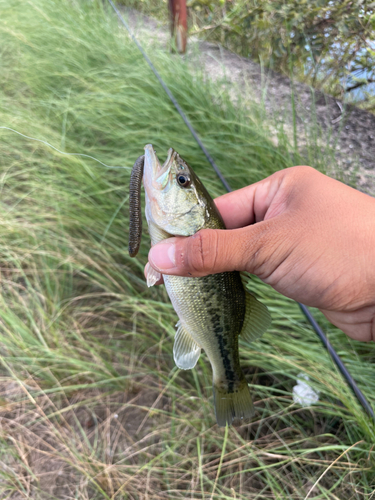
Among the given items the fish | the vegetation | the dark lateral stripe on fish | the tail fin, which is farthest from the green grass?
the vegetation

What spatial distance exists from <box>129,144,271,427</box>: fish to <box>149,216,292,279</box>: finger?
0.10 m

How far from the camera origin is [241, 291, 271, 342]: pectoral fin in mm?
1463

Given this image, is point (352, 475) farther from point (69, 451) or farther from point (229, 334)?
point (69, 451)

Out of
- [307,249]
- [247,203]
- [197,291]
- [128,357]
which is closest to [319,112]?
[247,203]

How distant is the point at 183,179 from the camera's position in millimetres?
1314

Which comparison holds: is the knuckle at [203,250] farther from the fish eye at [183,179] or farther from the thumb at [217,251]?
the fish eye at [183,179]

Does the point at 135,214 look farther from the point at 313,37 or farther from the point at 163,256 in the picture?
the point at 313,37

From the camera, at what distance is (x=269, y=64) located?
4.47m

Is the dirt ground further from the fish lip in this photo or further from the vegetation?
the fish lip

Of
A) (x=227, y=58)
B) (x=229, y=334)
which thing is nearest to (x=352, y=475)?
(x=229, y=334)

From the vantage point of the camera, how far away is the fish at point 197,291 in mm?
1309

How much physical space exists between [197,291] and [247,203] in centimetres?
75

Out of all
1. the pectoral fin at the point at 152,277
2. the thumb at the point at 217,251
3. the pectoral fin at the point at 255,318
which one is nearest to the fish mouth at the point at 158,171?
the thumb at the point at 217,251

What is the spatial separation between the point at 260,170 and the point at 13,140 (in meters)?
2.27
